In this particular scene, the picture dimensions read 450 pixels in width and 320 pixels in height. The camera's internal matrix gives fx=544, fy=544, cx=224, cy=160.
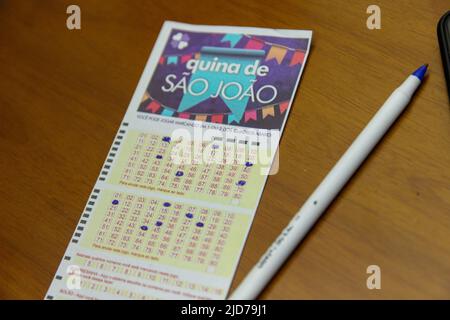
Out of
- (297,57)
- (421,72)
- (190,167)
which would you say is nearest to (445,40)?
(421,72)

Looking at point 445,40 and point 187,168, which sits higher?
point 445,40

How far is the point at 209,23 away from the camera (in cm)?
68

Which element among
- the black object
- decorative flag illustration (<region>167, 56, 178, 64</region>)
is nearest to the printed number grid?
decorative flag illustration (<region>167, 56, 178, 64</region>)

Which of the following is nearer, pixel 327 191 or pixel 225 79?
pixel 327 191

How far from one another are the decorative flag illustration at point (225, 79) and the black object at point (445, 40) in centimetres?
20

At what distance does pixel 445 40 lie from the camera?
0.58 metres

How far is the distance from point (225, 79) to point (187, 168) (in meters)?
0.12

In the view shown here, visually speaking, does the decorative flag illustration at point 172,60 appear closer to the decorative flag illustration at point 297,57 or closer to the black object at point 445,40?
the decorative flag illustration at point 297,57

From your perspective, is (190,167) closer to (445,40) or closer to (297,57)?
(297,57)

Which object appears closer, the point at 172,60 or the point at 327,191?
the point at 327,191

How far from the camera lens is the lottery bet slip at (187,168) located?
20.7 inches

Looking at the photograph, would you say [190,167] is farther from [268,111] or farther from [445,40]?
[445,40]

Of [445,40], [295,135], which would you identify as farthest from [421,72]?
[295,135]
